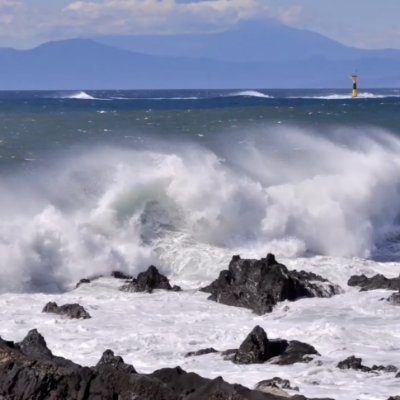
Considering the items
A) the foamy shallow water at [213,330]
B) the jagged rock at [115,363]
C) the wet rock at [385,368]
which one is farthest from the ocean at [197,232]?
the jagged rock at [115,363]

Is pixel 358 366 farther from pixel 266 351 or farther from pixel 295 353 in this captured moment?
pixel 266 351

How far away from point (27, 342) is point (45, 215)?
41.2ft

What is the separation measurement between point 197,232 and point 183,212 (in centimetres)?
103

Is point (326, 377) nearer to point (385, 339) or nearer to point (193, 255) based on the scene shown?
point (385, 339)

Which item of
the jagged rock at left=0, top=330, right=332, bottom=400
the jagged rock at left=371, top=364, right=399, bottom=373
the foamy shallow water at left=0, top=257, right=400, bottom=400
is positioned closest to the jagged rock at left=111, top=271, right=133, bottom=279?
the foamy shallow water at left=0, top=257, right=400, bottom=400

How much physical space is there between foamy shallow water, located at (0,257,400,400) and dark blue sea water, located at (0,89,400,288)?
3.00m

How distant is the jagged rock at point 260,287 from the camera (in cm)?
1898

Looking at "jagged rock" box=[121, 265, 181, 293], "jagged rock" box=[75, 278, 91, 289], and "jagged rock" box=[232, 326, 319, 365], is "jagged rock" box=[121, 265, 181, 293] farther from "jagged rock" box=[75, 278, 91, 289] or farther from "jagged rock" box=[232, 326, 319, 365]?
"jagged rock" box=[232, 326, 319, 365]

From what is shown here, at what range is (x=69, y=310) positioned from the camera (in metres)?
17.8

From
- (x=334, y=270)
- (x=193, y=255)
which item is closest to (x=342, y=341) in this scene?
(x=334, y=270)

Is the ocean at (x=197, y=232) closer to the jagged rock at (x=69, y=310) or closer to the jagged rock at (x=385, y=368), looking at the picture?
the jagged rock at (x=69, y=310)

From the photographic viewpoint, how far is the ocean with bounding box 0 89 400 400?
52.1 feet

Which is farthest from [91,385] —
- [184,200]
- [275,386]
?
[184,200]

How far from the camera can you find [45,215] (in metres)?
25.3
